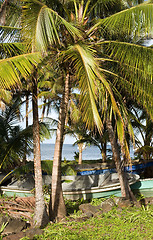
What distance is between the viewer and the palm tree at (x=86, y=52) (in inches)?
179

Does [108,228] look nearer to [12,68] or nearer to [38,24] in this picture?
[12,68]

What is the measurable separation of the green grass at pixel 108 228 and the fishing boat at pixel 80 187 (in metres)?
1.54

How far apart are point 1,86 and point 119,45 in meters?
3.08

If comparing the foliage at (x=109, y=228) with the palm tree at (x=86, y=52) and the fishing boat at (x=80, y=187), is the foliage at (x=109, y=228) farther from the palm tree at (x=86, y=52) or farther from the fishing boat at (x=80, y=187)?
the fishing boat at (x=80, y=187)

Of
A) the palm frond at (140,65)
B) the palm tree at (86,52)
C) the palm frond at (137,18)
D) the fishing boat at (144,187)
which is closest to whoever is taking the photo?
the palm tree at (86,52)

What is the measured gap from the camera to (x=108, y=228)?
5.62 meters

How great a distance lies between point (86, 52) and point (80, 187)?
535 centimetres

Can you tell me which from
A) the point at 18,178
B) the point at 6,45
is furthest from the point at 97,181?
the point at 6,45

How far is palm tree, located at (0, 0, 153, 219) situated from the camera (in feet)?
14.9

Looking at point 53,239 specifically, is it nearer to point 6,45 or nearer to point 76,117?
point 6,45

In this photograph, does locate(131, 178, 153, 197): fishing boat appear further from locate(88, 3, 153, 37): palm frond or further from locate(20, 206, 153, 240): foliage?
locate(88, 3, 153, 37): palm frond

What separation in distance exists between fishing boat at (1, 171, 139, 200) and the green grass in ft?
5.04

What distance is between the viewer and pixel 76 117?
15.1m

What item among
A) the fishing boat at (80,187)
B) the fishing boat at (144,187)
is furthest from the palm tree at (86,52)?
the fishing boat at (144,187)
